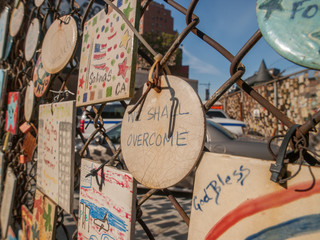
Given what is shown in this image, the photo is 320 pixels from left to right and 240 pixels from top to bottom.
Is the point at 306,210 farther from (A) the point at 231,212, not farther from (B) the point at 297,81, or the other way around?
(B) the point at 297,81

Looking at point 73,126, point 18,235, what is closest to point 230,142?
point 18,235

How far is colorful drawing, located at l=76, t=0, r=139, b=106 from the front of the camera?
634 millimetres

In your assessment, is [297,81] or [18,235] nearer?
[18,235]

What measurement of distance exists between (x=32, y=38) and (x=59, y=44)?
21.3 inches

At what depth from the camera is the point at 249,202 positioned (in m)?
0.40

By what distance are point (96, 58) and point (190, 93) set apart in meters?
0.40

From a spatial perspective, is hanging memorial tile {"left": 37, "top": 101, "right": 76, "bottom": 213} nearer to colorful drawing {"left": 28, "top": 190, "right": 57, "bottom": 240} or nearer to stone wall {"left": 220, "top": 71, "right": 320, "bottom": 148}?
colorful drawing {"left": 28, "top": 190, "right": 57, "bottom": 240}

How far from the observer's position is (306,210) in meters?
0.34

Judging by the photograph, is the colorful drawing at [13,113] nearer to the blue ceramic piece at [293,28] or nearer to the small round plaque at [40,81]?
the small round plaque at [40,81]

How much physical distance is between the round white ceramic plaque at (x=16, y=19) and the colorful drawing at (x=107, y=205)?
4.40 ft

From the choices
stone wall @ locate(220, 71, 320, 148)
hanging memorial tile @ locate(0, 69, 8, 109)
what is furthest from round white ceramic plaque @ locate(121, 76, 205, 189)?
stone wall @ locate(220, 71, 320, 148)

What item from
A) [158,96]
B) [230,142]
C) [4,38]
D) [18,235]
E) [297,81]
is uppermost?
[297,81]

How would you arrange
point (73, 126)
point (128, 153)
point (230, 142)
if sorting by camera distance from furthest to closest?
point (230, 142) → point (73, 126) → point (128, 153)

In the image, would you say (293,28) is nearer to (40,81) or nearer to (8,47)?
(40,81)
